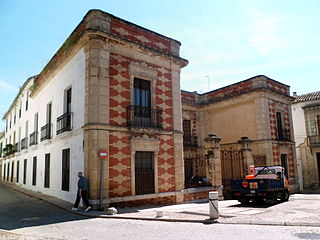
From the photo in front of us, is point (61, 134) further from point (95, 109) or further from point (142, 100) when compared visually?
point (142, 100)

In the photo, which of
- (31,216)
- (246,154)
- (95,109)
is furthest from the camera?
(246,154)

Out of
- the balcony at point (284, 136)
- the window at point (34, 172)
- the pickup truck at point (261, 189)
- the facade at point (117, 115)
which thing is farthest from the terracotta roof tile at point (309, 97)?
the window at point (34, 172)

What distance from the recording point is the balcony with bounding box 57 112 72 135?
12.2 metres

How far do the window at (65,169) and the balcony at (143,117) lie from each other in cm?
354

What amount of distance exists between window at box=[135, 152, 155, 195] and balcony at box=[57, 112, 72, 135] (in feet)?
11.5

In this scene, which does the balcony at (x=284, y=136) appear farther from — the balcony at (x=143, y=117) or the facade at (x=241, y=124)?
the balcony at (x=143, y=117)

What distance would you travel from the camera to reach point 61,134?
41.8 ft

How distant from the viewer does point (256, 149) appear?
58.0 ft

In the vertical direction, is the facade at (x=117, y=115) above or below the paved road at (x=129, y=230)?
above

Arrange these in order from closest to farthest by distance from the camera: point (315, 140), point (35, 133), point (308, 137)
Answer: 1. point (35, 133)
2. point (315, 140)
3. point (308, 137)

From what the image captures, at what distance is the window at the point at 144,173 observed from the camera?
11141 millimetres

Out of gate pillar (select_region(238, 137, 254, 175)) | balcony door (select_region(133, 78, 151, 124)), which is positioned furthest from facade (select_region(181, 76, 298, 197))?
A: balcony door (select_region(133, 78, 151, 124))

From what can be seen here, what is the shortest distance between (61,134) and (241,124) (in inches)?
485

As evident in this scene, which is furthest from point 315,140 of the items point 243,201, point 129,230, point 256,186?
point 129,230
